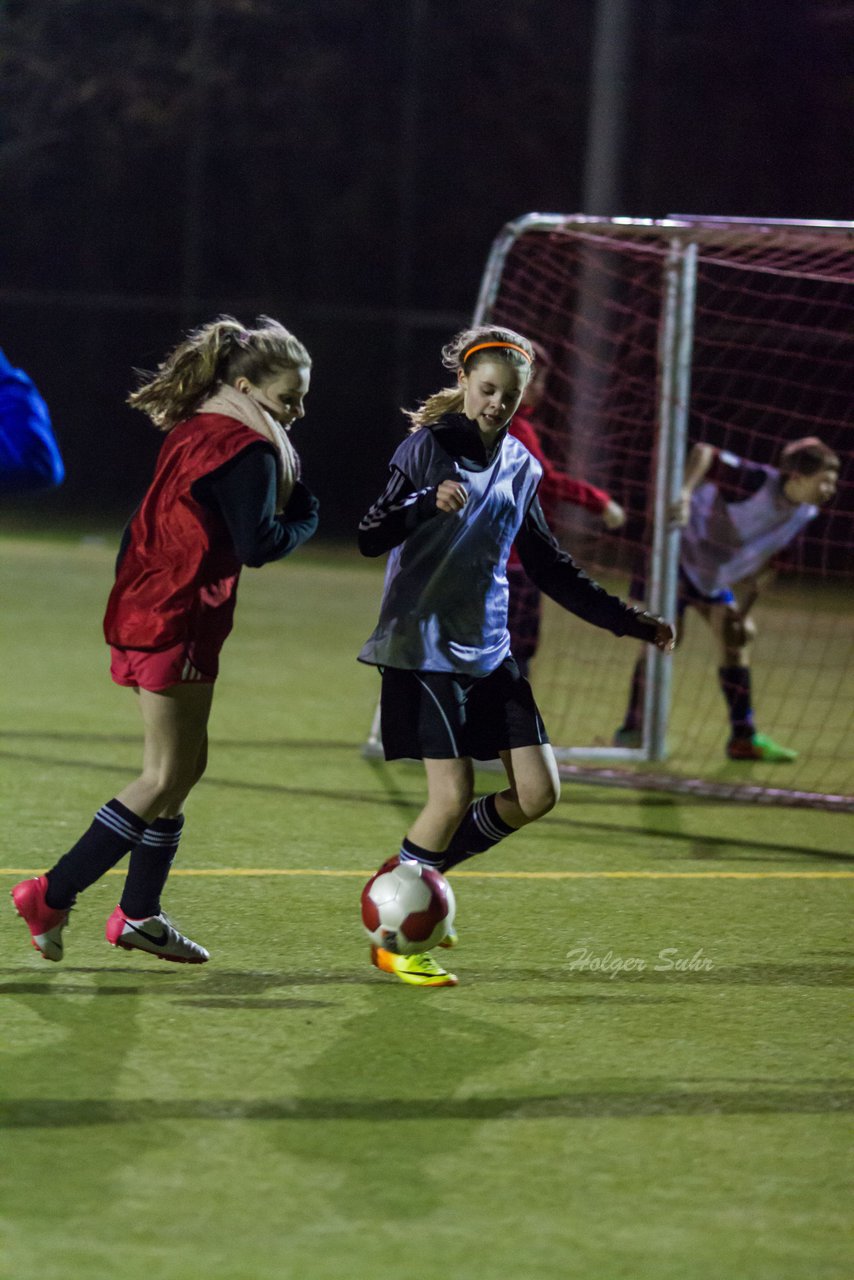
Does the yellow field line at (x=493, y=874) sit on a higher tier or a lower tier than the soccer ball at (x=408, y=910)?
lower

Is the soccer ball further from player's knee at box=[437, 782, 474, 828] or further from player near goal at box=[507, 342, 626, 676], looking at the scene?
player near goal at box=[507, 342, 626, 676]

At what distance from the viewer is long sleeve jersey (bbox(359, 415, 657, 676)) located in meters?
4.26

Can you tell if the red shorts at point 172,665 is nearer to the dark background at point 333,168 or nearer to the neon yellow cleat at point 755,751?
the neon yellow cleat at point 755,751

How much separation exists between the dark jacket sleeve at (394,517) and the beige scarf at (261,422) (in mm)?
198

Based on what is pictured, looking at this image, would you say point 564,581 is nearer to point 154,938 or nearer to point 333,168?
point 154,938

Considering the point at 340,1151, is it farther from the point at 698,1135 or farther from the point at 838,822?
the point at 838,822

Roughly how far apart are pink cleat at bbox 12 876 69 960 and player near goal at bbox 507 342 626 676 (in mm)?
2748

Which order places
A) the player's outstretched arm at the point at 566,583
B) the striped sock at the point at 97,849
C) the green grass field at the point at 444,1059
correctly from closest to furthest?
the green grass field at the point at 444,1059 < the striped sock at the point at 97,849 < the player's outstretched arm at the point at 566,583

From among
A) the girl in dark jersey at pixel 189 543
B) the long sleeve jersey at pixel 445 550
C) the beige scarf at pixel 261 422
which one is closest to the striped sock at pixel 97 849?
the girl in dark jersey at pixel 189 543

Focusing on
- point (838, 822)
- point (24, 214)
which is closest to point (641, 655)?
point (838, 822)

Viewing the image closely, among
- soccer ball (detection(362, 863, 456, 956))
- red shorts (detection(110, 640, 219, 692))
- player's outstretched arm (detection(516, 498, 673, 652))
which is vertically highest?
player's outstretched arm (detection(516, 498, 673, 652))

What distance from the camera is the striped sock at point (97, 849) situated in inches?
165

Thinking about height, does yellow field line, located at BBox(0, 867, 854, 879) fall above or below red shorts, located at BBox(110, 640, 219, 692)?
below

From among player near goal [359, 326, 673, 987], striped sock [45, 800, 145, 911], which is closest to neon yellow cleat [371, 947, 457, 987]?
player near goal [359, 326, 673, 987]
